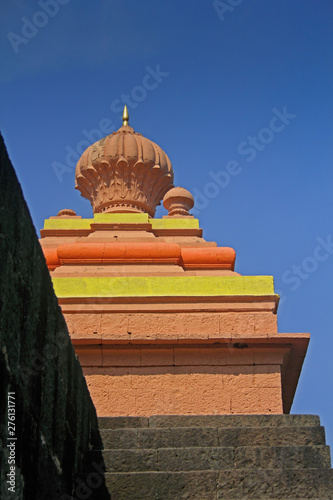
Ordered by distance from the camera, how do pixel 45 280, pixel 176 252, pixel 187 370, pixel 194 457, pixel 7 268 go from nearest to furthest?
pixel 7 268 < pixel 45 280 < pixel 194 457 < pixel 187 370 < pixel 176 252

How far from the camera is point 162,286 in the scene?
1027 centimetres

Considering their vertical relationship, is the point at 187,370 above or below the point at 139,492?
above

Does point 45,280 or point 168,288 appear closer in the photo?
point 45,280

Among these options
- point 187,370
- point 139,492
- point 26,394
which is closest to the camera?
point 26,394

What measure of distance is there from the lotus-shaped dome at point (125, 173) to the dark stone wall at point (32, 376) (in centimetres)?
974

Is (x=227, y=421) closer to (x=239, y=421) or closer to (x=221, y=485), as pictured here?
(x=239, y=421)

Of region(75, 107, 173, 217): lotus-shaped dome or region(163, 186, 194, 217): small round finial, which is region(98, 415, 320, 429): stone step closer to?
region(163, 186, 194, 217): small round finial

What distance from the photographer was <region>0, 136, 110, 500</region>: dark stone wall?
3271mm

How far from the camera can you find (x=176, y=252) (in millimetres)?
11555

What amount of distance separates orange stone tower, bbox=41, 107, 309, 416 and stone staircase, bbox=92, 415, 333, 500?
287 cm

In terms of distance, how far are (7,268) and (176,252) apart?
8.29 metres

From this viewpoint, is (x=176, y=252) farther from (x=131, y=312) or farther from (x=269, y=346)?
(x=269, y=346)

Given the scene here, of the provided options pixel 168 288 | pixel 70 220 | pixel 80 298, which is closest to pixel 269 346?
pixel 168 288

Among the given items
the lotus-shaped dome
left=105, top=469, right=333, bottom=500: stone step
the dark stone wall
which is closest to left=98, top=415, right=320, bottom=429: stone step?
left=105, top=469, right=333, bottom=500: stone step
